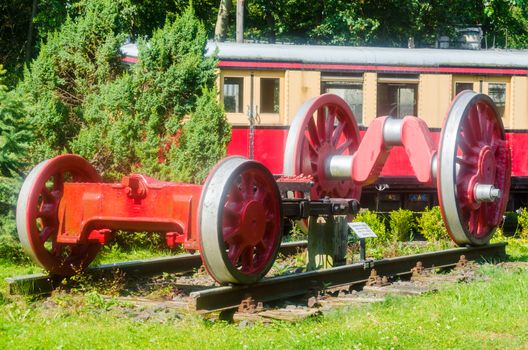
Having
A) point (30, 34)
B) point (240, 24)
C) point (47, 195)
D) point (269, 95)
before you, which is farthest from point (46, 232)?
point (30, 34)

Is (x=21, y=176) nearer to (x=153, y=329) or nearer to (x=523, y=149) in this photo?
(x=153, y=329)

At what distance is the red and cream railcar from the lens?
15781mm

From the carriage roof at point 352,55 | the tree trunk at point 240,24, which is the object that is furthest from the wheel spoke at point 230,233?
the tree trunk at point 240,24

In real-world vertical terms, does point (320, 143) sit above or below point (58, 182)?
above

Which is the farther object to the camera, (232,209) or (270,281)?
(270,281)

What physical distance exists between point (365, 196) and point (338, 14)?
14.1m

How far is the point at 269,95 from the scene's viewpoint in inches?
626

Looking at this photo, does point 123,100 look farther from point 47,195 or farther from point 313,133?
point 47,195

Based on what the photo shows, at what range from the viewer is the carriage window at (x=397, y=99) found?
53.2 feet

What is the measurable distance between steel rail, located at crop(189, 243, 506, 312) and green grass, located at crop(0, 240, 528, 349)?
363 millimetres

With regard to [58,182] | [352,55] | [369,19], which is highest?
[369,19]

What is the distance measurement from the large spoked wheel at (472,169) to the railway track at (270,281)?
1.46 feet

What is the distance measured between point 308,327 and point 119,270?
287 centimetres

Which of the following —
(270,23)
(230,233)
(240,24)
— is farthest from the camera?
(270,23)
